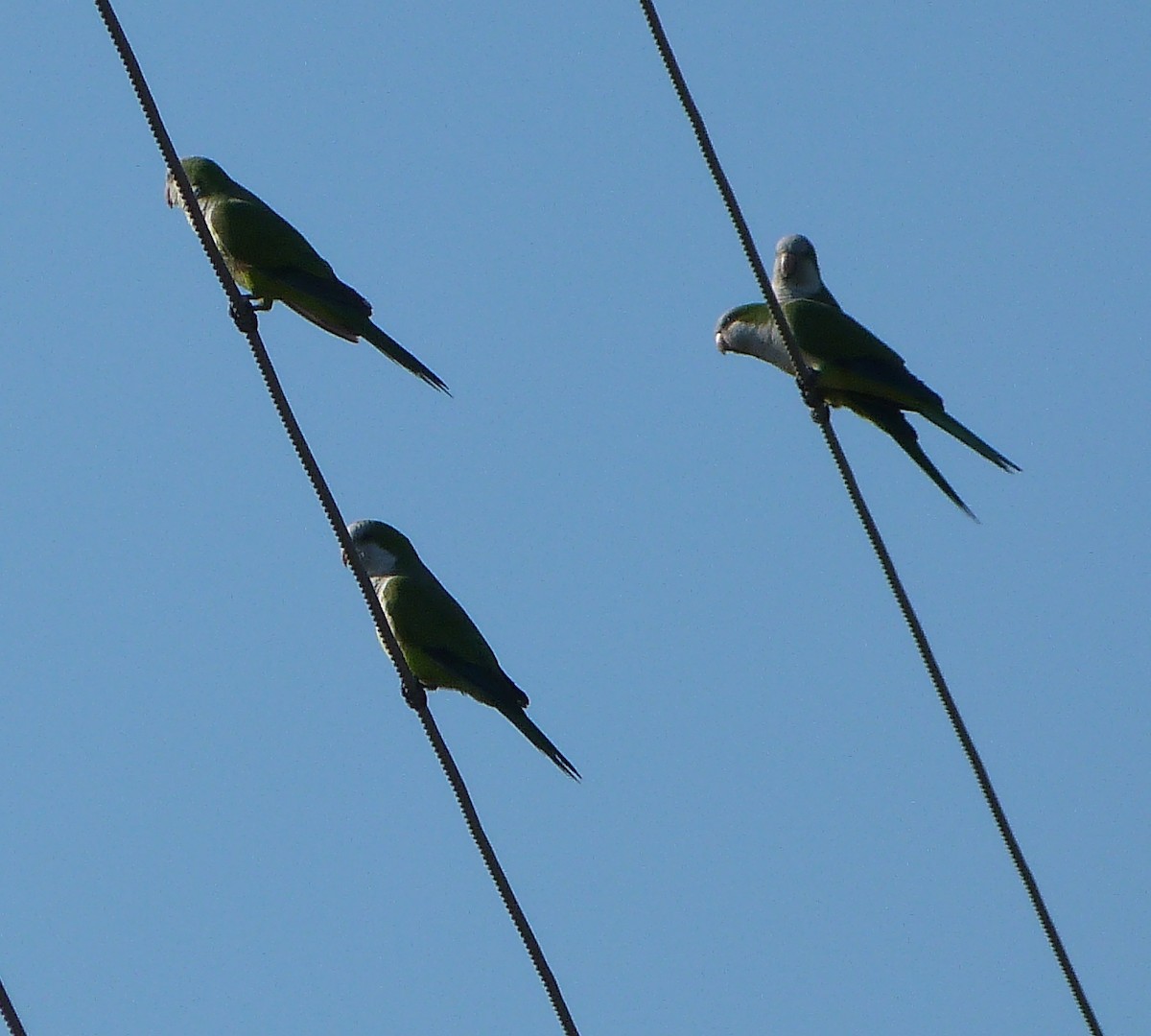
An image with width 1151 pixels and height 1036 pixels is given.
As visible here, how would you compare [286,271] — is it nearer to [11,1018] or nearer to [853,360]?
[853,360]

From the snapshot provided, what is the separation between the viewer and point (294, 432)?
4578 mm

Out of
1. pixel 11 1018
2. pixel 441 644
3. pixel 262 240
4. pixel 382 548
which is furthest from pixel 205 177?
pixel 11 1018

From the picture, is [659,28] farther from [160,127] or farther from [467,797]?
[467,797]

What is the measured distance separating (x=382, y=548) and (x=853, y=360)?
184 centimetres

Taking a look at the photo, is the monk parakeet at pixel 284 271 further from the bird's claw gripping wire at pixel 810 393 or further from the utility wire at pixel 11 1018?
the utility wire at pixel 11 1018

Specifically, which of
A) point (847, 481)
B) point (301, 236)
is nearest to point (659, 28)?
point (847, 481)

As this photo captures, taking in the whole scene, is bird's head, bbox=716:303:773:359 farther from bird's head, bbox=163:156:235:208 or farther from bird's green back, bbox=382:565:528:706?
bird's head, bbox=163:156:235:208

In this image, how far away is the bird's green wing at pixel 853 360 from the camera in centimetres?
639

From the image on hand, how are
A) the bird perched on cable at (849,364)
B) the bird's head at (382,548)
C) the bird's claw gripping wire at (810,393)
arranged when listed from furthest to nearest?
the bird's head at (382,548), the bird perched on cable at (849,364), the bird's claw gripping wire at (810,393)

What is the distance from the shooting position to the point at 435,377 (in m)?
6.21

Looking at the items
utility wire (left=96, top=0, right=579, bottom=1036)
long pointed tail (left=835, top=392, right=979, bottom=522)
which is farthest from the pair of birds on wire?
utility wire (left=96, top=0, right=579, bottom=1036)

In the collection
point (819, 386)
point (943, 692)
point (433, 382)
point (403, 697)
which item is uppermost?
point (433, 382)

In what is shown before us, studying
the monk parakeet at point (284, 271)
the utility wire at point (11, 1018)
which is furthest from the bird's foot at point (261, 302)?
the utility wire at point (11, 1018)

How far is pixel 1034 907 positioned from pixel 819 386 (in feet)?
7.69
